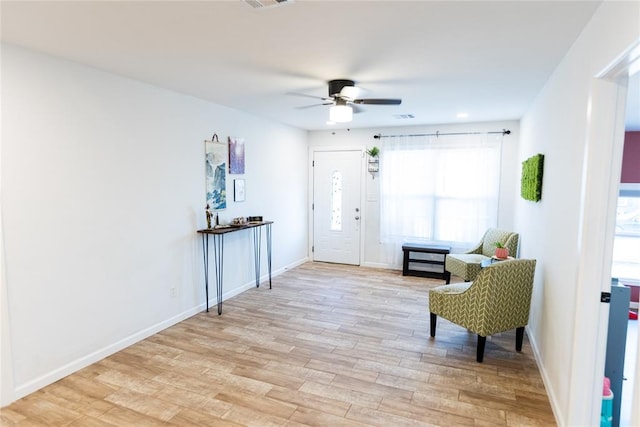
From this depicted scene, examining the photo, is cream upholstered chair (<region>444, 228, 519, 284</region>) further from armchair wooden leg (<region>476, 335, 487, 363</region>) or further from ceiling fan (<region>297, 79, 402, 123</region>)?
ceiling fan (<region>297, 79, 402, 123</region>)

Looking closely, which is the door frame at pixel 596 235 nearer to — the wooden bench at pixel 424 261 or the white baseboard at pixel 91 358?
the white baseboard at pixel 91 358

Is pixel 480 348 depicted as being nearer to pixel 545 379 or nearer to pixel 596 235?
pixel 545 379

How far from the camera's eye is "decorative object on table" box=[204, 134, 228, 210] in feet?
14.0

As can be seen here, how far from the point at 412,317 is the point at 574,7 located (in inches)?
124

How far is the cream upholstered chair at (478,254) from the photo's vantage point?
4514 mm

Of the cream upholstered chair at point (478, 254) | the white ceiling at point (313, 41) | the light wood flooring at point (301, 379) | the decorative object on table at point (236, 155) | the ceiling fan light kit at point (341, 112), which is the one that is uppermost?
the white ceiling at point (313, 41)

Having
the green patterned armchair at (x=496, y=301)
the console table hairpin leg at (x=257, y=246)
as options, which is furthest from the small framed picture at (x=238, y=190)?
the green patterned armchair at (x=496, y=301)

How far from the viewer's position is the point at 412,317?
4.05 m

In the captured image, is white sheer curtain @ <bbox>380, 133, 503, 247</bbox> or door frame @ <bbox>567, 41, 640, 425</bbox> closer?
door frame @ <bbox>567, 41, 640, 425</bbox>

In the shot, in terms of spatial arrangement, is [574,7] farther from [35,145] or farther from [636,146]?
[636,146]

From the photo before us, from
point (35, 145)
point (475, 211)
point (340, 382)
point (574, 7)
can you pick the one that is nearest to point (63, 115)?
point (35, 145)

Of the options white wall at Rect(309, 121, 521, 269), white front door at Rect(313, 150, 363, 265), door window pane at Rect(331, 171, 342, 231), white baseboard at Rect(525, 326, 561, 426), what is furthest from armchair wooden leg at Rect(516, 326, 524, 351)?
door window pane at Rect(331, 171, 342, 231)

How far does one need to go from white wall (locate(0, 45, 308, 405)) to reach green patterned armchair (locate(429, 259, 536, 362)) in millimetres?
2873

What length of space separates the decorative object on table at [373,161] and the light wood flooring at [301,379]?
109 inches
